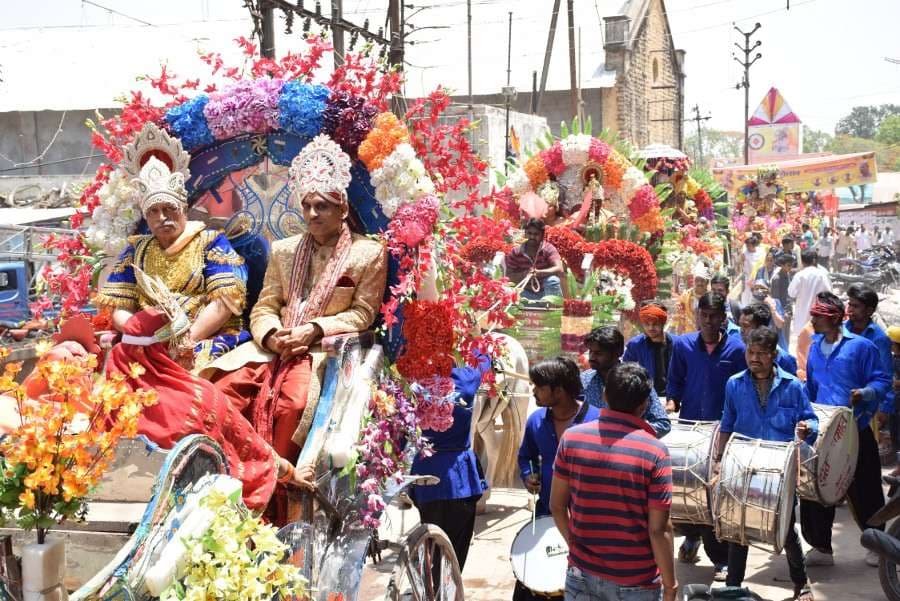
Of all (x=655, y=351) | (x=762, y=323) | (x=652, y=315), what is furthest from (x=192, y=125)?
(x=762, y=323)

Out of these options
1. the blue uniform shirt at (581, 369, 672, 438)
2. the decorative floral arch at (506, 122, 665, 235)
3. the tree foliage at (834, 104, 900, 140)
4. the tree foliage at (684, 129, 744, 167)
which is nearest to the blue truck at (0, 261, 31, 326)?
the decorative floral arch at (506, 122, 665, 235)

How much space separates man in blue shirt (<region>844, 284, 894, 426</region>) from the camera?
7602mm

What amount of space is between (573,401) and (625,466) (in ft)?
3.37

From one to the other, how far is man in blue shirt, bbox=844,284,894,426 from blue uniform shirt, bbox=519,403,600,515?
135 inches

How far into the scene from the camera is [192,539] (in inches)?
132

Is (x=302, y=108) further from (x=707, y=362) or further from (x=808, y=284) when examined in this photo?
(x=808, y=284)

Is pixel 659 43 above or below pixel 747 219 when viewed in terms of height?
above

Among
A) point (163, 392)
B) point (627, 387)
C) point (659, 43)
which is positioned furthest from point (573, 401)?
point (659, 43)

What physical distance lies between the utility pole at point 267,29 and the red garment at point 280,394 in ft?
27.8

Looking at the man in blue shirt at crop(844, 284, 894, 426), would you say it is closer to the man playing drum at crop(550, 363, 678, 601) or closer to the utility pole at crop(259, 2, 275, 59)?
A: the man playing drum at crop(550, 363, 678, 601)

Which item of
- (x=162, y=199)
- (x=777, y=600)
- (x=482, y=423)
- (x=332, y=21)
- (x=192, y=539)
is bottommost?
(x=777, y=600)

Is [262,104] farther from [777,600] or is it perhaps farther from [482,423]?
[777,600]

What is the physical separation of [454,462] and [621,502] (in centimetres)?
190

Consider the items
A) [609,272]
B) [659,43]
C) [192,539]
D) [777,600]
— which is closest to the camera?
[192,539]
